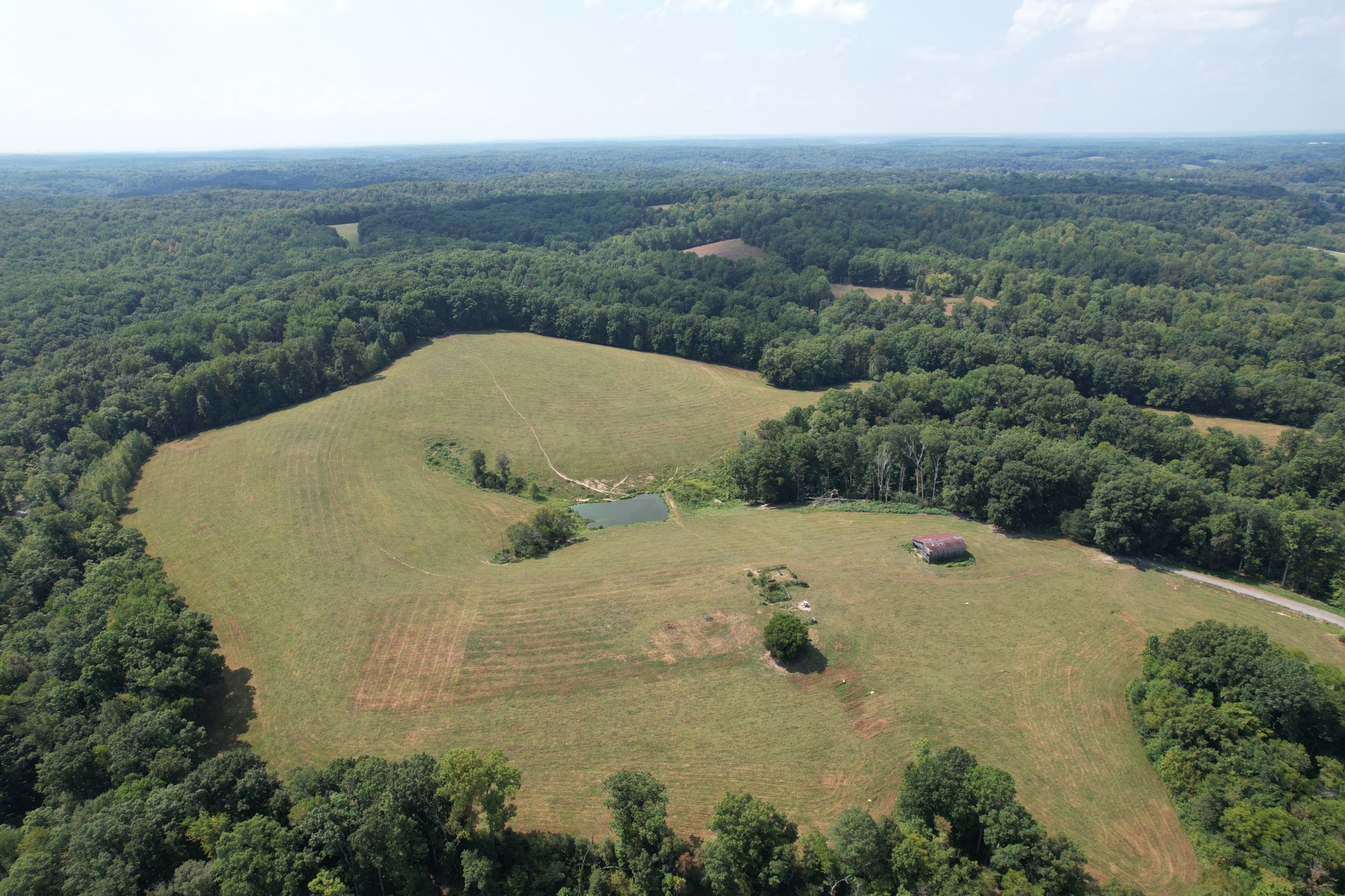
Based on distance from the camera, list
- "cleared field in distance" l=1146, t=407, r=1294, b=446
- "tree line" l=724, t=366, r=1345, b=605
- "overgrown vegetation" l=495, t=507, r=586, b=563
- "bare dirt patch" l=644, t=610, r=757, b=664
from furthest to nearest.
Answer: "cleared field in distance" l=1146, t=407, r=1294, b=446 < "overgrown vegetation" l=495, t=507, r=586, b=563 < "tree line" l=724, t=366, r=1345, b=605 < "bare dirt patch" l=644, t=610, r=757, b=664

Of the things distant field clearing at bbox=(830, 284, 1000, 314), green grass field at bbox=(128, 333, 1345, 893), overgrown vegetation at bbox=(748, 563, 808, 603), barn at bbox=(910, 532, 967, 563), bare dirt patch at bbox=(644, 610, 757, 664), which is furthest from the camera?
distant field clearing at bbox=(830, 284, 1000, 314)

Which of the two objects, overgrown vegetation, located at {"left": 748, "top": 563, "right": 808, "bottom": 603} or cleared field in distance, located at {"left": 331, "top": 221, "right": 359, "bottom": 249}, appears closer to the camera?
overgrown vegetation, located at {"left": 748, "top": 563, "right": 808, "bottom": 603}

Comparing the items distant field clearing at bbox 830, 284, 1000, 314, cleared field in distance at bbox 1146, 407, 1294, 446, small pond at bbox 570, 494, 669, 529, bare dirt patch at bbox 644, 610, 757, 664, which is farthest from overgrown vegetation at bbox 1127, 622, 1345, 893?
distant field clearing at bbox 830, 284, 1000, 314

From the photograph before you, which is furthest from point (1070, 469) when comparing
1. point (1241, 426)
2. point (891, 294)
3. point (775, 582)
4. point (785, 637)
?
point (891, 294)

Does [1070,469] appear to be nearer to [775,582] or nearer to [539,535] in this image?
[775,582]

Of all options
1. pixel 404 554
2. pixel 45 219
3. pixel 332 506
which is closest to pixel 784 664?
pixel 404 554

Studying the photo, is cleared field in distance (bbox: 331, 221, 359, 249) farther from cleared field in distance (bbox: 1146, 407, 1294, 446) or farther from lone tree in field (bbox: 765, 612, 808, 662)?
cleared field in distance (bbox: 1146, 407, 1294, 446)

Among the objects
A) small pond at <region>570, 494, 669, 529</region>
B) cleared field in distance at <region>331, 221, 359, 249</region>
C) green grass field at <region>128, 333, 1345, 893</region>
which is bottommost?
small pond at <region>570, 494, 669, 529</region>
